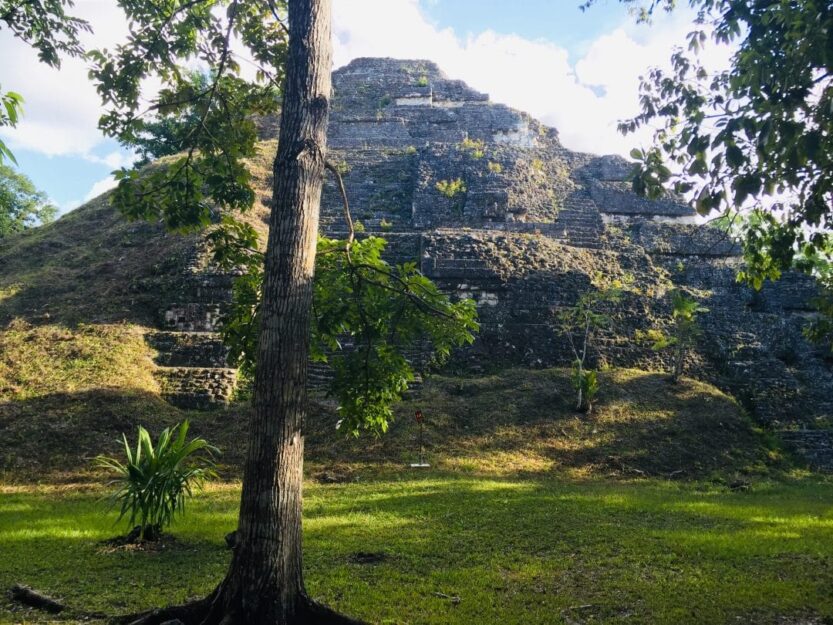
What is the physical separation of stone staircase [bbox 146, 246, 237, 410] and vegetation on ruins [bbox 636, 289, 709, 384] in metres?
8.06

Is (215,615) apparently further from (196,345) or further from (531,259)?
(531,259)

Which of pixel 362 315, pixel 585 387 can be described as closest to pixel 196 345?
pixel 585 387

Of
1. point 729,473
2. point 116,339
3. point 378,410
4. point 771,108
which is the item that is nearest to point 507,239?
point 729,473

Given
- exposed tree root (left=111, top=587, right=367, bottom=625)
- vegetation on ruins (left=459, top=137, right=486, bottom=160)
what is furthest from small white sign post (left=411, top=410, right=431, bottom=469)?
vegetation on ruins (left=459, top=137, right=486, bottom=160)

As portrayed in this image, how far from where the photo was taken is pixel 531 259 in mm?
14570

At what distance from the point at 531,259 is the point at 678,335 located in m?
3.74

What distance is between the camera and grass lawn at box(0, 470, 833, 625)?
407 centimetres

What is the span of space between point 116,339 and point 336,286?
8.78m

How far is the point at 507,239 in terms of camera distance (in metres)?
15.2

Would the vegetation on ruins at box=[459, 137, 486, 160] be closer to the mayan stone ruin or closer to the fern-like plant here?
the mayan stone ruin

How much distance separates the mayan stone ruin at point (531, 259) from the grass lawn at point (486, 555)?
3.97 m

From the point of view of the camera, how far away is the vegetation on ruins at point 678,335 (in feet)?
38.7

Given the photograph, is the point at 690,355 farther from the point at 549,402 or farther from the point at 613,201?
the point at 613,201

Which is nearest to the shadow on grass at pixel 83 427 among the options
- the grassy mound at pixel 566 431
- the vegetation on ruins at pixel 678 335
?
the grassy mound at pixel 566 431
